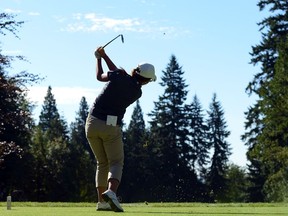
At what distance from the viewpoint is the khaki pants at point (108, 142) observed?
A: 8023 millimetres

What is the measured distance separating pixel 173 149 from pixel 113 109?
2351 inches

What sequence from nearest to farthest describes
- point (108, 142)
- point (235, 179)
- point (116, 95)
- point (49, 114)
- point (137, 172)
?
point (116, 95) → point (108, 142) → point (137, 172) → point (49, 114) → point (235, 179)

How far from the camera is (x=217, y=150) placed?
78562 millimetres

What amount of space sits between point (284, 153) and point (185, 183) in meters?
23.3

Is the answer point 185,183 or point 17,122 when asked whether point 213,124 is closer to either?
point 185,183

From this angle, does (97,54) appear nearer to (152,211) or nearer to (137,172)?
(152,211)

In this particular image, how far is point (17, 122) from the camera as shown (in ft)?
81.0

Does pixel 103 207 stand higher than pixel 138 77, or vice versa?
pixel 138 77

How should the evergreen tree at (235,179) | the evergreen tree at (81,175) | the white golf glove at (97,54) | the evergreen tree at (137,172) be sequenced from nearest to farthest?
the white golf glove at (97,54) < the evergreen tree at (81,175) < the evergreen tree at (137,172) < the evergreen tree at (235,179)

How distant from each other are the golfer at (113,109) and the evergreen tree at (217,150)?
6402 centimetres

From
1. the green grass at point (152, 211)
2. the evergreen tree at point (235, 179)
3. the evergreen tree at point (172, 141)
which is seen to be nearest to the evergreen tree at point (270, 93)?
the evergreen tree at point (172, 141)

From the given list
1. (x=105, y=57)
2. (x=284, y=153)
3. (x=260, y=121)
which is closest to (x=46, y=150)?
(x=260, y=121)

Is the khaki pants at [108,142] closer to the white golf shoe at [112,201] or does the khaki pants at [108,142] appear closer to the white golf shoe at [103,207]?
the white golf shoe at [103,207]

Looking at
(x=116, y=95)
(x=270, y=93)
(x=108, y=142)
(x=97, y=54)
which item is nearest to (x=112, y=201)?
(x=108, y=142)
